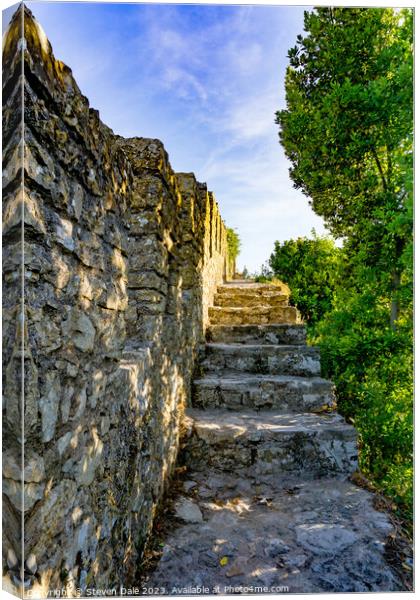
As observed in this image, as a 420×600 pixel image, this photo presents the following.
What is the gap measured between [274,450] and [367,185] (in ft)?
7.39

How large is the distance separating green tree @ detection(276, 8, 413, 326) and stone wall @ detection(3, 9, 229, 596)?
5.41ft

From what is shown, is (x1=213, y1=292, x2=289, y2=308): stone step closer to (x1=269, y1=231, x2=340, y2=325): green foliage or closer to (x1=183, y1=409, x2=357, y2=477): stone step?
(x1=269, y1=231, x2=340, y2=325): green foliage

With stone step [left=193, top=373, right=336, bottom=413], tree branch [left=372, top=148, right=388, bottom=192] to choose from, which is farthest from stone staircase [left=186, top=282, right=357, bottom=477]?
tree branch [left=372, top=148, right=388, bottom=192]

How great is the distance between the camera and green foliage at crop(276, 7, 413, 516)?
219cm

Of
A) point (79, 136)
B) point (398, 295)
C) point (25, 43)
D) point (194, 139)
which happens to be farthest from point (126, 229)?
point (398, 295)

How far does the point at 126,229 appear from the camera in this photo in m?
1.88

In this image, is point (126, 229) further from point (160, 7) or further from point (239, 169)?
point (160, 7)

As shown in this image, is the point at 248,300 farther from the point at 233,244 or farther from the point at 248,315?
the point at 233,244

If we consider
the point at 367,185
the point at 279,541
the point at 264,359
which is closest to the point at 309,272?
the point at 264,359

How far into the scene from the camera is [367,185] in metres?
2.61

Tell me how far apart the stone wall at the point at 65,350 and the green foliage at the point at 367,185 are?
1.63m

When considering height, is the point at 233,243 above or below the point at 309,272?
above

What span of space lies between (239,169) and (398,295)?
131 cm

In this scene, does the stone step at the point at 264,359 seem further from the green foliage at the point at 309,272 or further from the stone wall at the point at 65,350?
the stone wall at the point at 65,350
